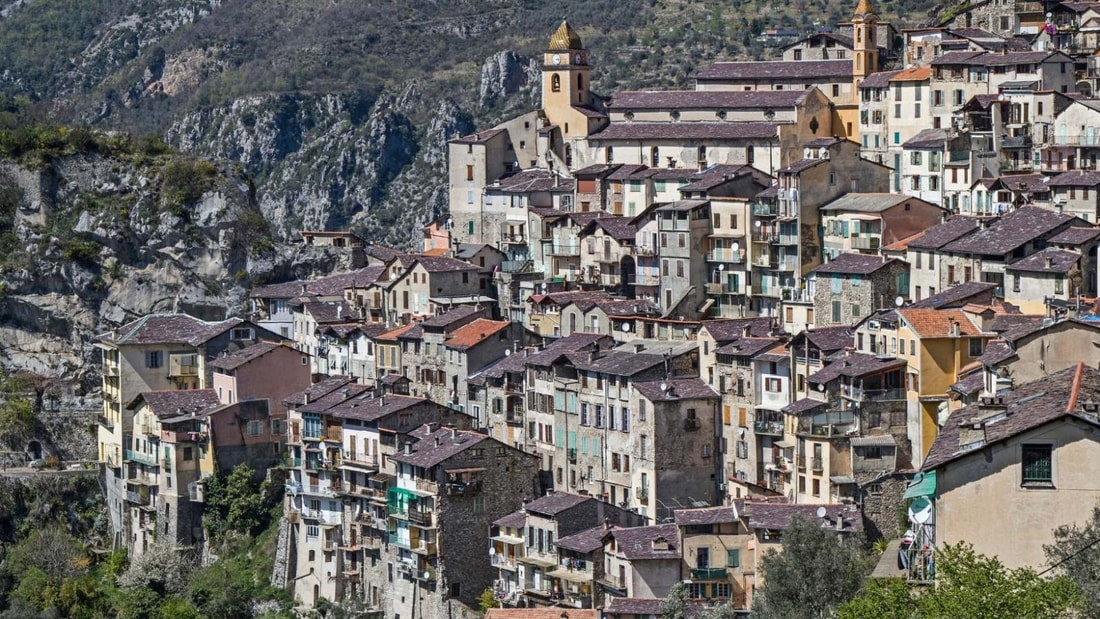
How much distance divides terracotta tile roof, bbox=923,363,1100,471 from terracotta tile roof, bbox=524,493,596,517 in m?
30.8

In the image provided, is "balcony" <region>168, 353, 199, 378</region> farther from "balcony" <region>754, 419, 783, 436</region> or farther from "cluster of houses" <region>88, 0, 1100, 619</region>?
"balcony" <region>754, 419, 783, 436</region>

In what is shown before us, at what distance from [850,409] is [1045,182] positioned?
16.6 m

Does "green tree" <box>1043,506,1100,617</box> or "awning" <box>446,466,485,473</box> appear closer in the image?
"green tree" <box>1043,506,1100,617</box>

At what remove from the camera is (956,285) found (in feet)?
259

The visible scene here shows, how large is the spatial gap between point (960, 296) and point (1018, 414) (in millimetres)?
34306

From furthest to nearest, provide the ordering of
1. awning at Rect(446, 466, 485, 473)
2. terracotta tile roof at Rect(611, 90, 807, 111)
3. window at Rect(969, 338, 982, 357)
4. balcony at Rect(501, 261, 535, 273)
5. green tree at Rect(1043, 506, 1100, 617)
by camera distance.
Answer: terracotta tile roof at Rect(611, 90, 807, 111)
balcony at Rect(501, 261, 535, 273)
awning at Rect(446, 466, 485, 473)
window at Rect(969, 338, 982, 357)
green tree at Rect(1043, 506, 1100, 617)

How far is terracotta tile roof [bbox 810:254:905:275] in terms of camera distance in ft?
271

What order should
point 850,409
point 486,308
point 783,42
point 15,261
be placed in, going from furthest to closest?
point 783,42, point 15,261, point 486,308, point 850,409

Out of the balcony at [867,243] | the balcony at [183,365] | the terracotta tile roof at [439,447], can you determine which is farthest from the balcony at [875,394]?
the balcony at [183,365]

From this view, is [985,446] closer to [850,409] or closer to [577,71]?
[850,409]

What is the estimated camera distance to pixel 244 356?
94.8 metres

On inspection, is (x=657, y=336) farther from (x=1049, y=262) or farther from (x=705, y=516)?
(x=1049, y=262)

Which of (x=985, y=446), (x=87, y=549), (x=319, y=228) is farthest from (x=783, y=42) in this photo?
(x=985, y=446)

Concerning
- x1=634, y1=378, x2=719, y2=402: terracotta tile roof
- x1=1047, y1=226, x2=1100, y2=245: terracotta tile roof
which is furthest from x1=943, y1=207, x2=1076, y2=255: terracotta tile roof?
x1=634, y1=378, x2=719, y2=402: terracotta tile roof
